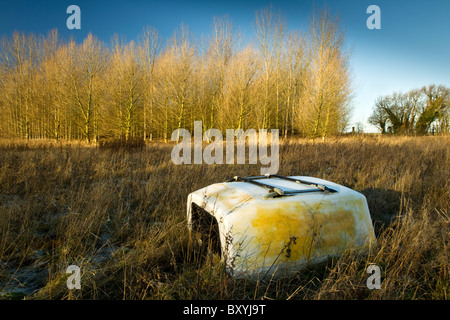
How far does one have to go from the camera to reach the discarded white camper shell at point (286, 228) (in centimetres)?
180

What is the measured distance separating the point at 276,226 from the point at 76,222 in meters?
2.31

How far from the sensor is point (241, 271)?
179 centimetres

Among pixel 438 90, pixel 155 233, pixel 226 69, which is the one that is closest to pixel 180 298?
pixel 155 233

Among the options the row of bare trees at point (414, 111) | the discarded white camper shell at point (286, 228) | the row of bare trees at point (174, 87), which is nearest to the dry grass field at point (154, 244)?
the discarded white camper shell at point (286, 228)

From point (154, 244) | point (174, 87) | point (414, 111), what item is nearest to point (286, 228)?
point (154, 244)

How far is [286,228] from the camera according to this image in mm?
1854

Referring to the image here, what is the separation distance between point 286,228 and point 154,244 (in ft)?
4.16

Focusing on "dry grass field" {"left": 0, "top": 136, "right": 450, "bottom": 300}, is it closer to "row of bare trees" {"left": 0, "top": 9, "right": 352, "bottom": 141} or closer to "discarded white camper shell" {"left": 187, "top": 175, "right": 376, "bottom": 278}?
"discarded white camper shell" {"left": 187, "top": 175, "right": 376, "bottom": 278}

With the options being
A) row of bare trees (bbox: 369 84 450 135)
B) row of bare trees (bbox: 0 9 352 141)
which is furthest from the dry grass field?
row of bare trees (bbox: 369 84 450 135)

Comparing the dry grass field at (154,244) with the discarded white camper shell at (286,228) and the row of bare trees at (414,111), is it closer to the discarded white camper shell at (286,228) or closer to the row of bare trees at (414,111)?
the discarded white camper shell at (286,228)

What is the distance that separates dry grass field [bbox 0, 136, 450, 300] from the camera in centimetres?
173

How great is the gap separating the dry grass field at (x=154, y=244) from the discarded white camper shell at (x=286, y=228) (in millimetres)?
110

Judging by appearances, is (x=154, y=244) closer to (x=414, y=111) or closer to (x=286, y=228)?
(x=286, y=228)
